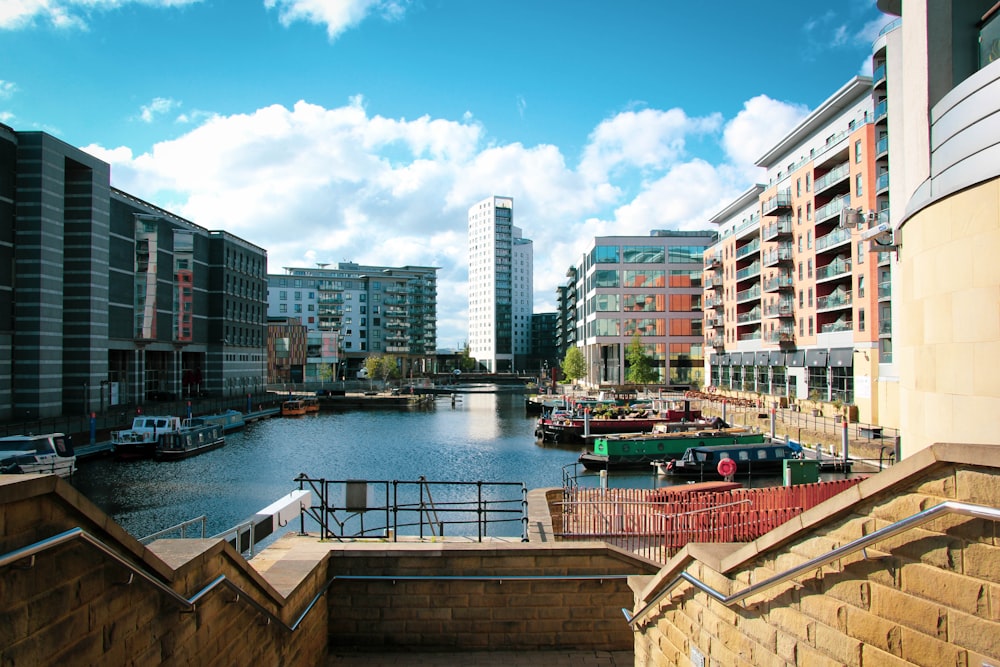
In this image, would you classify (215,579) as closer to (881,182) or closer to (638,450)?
(638,450)

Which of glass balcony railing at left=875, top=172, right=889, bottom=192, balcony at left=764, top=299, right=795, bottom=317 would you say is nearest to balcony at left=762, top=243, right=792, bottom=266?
balcony at left=764, top=299, right=795, bottom=317

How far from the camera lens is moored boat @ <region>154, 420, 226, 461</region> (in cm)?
3978

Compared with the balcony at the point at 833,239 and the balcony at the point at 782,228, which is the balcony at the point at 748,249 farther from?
the balcony at the point at 833,239

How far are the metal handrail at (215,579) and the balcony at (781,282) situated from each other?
5022 cm

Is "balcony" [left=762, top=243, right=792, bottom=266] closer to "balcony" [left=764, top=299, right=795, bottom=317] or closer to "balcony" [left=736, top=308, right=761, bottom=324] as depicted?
"balcony" [left=764, top=299, right=795, bottom=317]

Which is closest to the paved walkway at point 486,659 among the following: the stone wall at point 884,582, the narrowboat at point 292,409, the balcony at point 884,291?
the stone wall at point 884,582

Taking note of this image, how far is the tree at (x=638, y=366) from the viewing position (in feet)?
278

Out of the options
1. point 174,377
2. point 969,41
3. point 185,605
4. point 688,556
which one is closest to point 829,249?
point 969,41

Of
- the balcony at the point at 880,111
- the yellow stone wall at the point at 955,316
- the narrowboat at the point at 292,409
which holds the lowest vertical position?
the narrowboat at the point at 292,409

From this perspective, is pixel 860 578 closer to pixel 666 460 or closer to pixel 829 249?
pixel 666 460

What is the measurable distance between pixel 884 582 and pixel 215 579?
7.46 metres

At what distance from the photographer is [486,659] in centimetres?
1169

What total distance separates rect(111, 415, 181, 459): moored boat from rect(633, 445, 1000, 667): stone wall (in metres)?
41.2

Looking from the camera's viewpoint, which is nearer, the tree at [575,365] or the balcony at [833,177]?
the balcony at [833,177]
